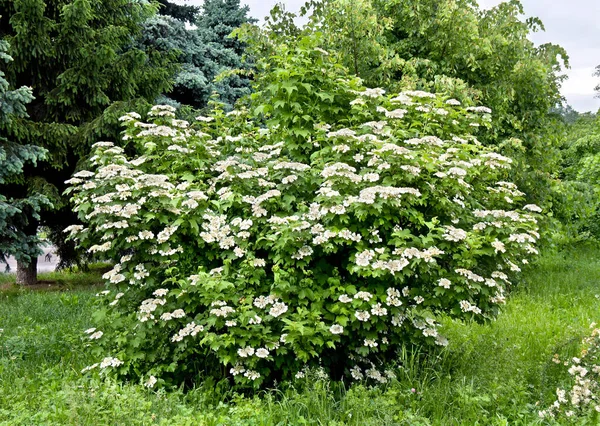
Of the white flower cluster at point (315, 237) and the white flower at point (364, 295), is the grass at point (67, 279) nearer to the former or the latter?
the white flower cluster at point (315, 237)

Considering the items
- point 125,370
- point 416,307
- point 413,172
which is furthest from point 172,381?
point 413,172

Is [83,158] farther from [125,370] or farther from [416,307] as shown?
→ [416,307]

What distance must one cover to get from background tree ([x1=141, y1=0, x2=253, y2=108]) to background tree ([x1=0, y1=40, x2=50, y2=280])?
3824 mm

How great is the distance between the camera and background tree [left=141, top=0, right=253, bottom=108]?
11132 millimetres

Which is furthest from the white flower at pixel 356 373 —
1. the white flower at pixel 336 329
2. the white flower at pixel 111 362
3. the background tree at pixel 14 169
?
the background tree at pixel 14 169

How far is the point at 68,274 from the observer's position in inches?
436

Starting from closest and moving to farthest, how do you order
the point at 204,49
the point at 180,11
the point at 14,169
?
the point at 14,169 < the point at 204,49 < the point at 180,11

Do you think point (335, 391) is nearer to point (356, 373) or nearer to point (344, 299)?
point (356, 373)

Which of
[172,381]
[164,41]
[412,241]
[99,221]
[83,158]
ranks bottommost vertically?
[172,381]

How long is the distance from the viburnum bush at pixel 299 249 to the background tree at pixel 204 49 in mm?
6227

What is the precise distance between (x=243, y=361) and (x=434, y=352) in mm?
1640

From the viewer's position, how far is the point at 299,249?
3.46 meters

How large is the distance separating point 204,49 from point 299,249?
1067 centimetres

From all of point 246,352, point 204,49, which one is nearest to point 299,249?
point 246,352
